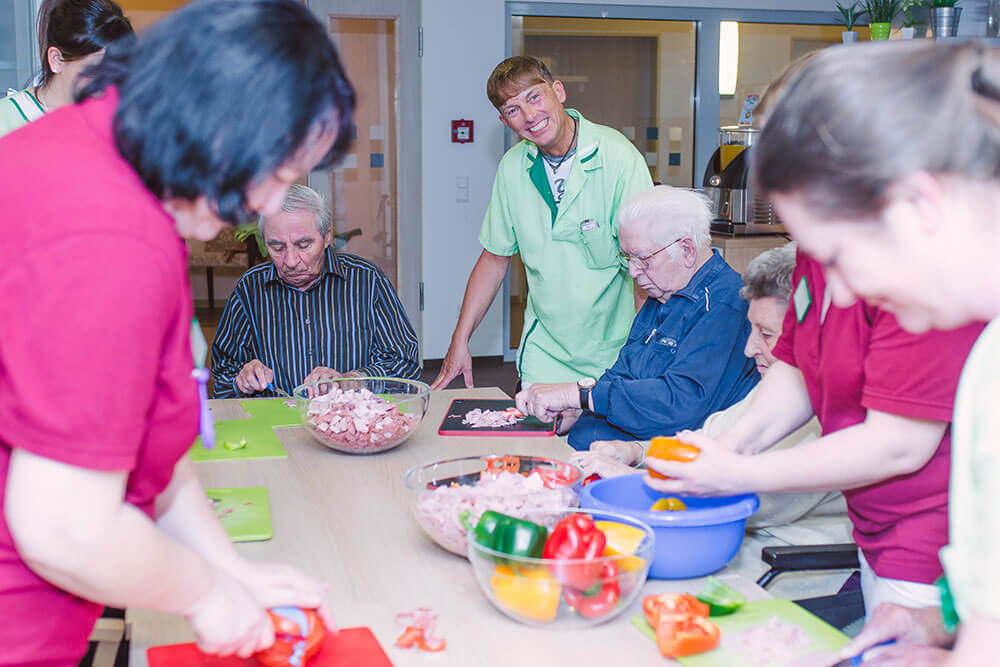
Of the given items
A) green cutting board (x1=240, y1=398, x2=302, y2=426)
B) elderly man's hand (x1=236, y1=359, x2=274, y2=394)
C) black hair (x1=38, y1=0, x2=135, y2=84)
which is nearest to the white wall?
elderly man's hand (x1=236, y1=359, x2=274, y2=394)

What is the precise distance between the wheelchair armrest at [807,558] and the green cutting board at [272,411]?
47.5 inches

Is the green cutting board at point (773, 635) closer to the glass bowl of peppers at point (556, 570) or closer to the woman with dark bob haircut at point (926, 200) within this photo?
the glass bowl of peppers at point (556, 570)

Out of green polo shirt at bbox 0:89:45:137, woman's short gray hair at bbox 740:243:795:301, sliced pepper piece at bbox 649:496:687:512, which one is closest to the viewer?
sliced pepper piece at bbox 649:496:687:512

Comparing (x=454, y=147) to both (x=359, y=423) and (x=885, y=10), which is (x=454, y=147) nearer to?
(x=885, y=10)

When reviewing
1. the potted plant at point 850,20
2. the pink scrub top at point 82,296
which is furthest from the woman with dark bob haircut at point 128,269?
the potted plant at point 850,20

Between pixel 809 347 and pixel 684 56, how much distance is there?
5.30 meters

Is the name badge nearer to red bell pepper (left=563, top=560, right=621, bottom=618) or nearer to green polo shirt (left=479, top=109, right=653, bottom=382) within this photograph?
red bell pepper (left=563, top=560, right=621, bottom=618)

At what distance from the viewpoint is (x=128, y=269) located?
0.76m

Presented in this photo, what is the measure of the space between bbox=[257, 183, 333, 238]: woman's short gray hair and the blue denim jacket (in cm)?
102

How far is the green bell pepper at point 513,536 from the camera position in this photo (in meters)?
1.24

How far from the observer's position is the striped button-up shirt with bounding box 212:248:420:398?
2.99 meters

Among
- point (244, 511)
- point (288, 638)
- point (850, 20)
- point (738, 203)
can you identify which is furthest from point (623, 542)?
point (850, 20)

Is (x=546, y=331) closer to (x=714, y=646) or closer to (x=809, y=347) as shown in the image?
(x=809, y=347)

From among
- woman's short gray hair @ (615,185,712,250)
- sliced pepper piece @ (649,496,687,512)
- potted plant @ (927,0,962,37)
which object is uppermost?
potted plant @ (927,0,962,37)
